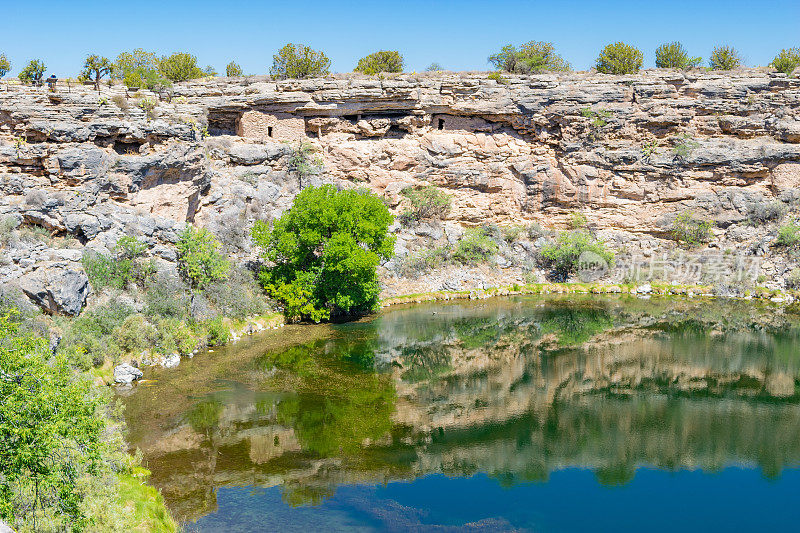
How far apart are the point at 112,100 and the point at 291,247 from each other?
12.8m

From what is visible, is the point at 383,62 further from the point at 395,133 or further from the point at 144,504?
the point at 144,504

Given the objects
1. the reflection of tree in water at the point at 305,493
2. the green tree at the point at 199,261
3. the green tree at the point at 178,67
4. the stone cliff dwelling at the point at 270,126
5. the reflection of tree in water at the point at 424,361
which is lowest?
the reflection of tree in water at the point at 305,493

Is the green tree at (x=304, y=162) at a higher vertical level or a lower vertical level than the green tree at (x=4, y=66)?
lower

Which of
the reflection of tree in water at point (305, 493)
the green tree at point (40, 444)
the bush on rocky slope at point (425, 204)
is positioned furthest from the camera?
the bush on rocky slope at point (425, 204)

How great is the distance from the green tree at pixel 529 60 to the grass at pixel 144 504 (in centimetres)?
4030

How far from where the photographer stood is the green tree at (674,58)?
46750mm

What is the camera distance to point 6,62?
3359cm

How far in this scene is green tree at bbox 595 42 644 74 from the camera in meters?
46.2

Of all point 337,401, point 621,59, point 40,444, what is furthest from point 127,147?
point 621,59

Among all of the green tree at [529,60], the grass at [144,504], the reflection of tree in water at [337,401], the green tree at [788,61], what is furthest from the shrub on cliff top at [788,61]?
the grass at [144,504]

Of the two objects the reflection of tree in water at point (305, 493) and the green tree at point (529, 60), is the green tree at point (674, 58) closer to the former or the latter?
the green tree at point (529, 60)

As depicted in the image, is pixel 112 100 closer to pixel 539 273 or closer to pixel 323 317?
pixel 323 317

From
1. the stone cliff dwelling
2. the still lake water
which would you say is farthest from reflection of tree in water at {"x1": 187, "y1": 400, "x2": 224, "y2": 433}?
the stone cliff dwelling

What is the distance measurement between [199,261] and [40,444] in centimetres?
1966
